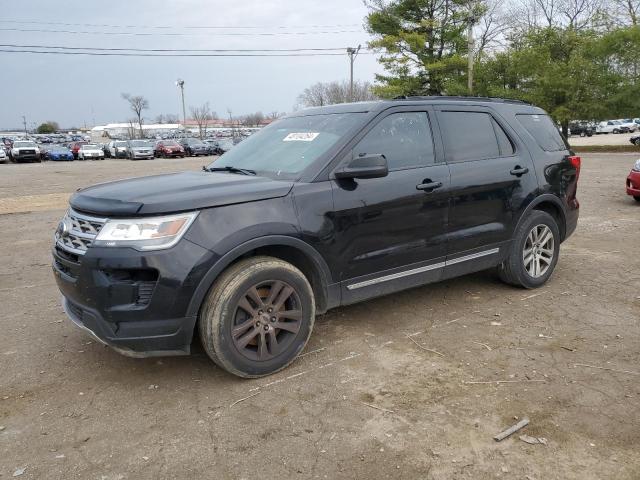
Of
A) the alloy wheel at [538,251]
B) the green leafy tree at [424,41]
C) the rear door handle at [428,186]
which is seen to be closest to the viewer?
the rear door handle at [428,186]

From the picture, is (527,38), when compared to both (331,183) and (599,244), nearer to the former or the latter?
(599,244)

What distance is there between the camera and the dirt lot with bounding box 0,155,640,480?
2602mm

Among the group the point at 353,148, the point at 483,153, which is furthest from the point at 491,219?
the point at 353,148

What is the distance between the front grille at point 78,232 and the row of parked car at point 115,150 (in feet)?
118

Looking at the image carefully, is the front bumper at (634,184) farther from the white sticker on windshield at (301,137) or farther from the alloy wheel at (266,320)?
the alloy wheel at (266,320)

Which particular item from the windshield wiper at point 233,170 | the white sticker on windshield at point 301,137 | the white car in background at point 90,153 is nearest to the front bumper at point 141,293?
the windshield wiper at point 233,170

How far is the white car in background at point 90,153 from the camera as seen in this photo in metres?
40.9

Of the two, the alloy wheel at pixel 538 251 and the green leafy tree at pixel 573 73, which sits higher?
the green leafy tree at pixel 573 73

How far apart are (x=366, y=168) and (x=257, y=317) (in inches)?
48.4

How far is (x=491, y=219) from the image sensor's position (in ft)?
15.1

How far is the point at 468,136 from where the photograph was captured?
15.0 feet

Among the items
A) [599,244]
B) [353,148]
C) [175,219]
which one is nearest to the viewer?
[175,219]

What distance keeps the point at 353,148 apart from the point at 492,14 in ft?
186

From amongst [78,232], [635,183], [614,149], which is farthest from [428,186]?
[614,149]
